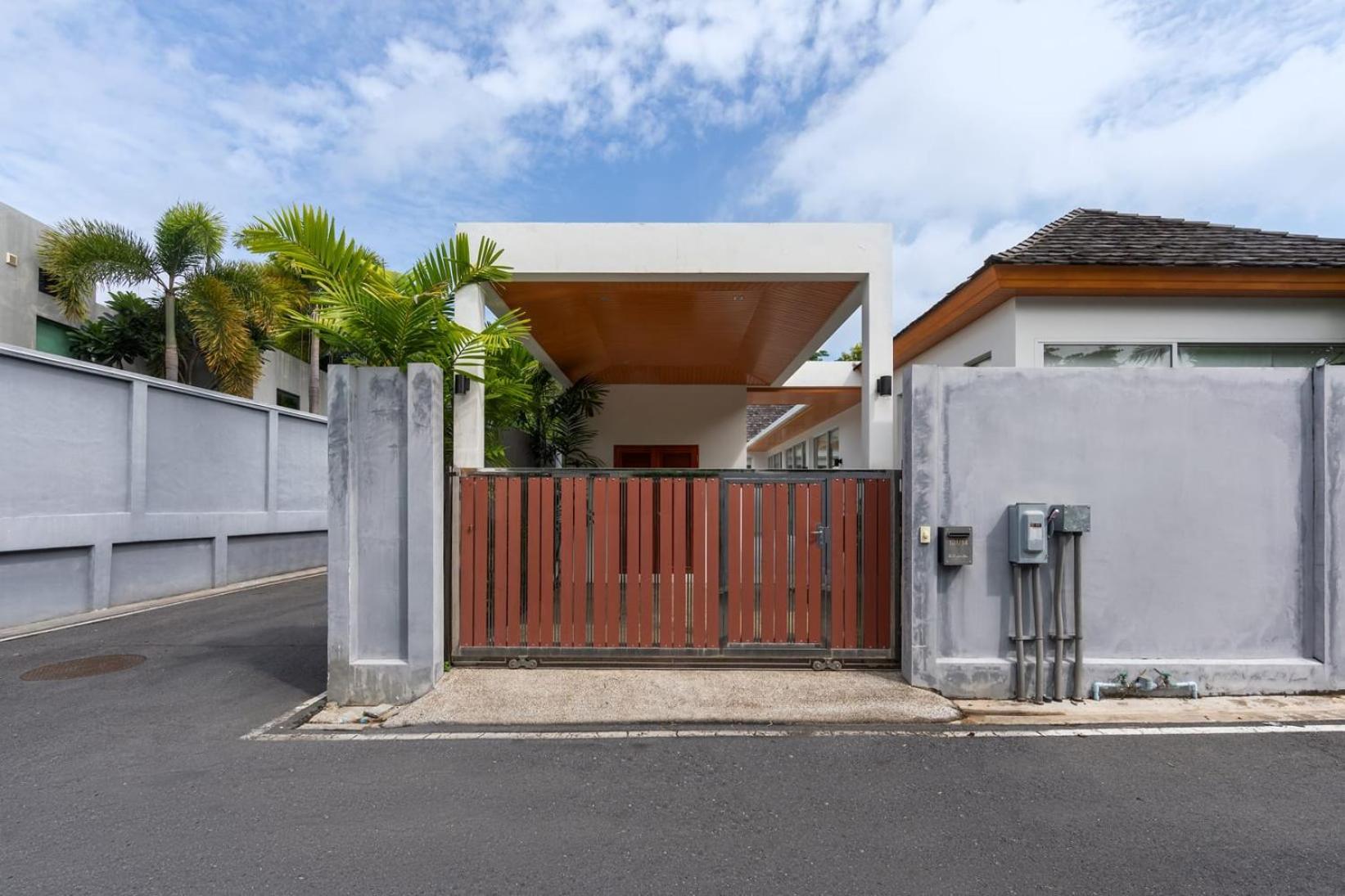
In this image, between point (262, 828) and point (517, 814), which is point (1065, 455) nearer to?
point (517, 814)

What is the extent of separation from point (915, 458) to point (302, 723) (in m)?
5.02

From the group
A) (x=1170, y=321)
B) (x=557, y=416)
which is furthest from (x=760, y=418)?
(x=1170, y=321)

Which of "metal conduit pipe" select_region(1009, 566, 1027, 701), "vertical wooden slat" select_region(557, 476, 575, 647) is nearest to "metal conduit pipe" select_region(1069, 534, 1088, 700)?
"metal conduit pipe" select_region(1009, 566, 1027, 701)

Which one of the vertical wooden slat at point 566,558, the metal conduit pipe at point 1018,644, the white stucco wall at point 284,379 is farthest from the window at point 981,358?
the white stucco wall at point 284,379

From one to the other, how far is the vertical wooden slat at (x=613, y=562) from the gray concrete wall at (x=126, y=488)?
7.46 metres

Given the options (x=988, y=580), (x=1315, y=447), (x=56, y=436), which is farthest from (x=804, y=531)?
(x=56, y=436)

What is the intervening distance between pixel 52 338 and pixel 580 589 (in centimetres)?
1618

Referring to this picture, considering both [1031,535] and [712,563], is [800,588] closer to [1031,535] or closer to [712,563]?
[712,563]

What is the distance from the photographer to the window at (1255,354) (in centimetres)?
740

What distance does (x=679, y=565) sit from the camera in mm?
5488

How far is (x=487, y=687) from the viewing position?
16.6ft

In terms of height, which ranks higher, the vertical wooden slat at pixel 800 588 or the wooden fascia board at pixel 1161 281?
the wooden fascia board at pixel 1161 281

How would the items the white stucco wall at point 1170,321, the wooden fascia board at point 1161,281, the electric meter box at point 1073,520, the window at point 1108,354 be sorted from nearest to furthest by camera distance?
the electric meter box at point 1073,520, the wooden fascia board at point 1161,281, the white stucco wall at point 1170,321, the window at point 1108,354

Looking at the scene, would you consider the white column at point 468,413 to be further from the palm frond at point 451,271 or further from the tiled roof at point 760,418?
the tiled roof at point 760,418
